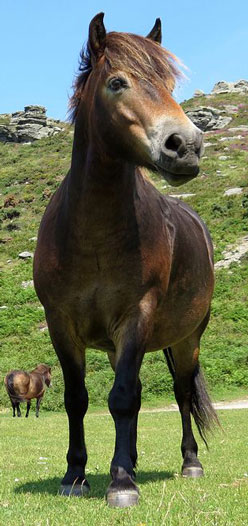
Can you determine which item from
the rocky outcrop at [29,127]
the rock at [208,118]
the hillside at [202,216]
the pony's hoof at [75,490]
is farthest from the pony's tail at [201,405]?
the rocky outcrop at [29,127]

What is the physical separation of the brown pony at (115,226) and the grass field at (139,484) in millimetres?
312

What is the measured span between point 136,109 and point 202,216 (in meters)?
36.2

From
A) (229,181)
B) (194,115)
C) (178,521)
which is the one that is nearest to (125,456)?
(178,521)

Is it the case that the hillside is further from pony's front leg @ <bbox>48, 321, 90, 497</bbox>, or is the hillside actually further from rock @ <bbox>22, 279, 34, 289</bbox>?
pony's front leg @ <bbox>48, 321, 90, 497</bbox>

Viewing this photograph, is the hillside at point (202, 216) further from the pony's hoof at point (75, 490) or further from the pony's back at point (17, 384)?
the pony's hoof at point (75, 490)

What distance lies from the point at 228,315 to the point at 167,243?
2220cm

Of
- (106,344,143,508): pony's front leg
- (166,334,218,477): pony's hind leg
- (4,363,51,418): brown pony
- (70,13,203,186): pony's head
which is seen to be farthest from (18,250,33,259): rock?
(106,344,143,508): pony's front leg

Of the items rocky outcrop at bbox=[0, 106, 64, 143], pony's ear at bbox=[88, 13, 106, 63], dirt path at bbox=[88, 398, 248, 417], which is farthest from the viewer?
rocky outcrop at bbox=[0, 106, 64, 143]

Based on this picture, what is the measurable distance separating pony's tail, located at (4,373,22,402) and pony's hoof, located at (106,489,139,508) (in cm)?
1393

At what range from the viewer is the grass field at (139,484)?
142 inches

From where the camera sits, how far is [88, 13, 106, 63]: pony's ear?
181 inches

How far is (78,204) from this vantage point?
479 cm

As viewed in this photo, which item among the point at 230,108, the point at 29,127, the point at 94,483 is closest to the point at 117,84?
the point at 94,483

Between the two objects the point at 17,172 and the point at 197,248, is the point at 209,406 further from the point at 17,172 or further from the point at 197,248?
the point at 17,172
